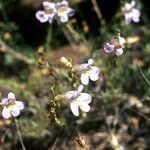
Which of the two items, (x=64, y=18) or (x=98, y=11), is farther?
(x=98, y=11)

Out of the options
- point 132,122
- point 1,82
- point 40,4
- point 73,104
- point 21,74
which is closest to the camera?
point 73,104

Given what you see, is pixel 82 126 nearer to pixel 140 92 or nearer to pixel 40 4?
pixel 140 92

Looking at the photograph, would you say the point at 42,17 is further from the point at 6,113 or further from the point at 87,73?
the point at 6,113

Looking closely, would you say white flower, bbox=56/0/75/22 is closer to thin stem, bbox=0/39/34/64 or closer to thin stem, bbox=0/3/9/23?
thin stem, bbox=0/39/34/64

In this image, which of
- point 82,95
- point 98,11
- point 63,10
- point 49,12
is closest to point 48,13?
point 49,12

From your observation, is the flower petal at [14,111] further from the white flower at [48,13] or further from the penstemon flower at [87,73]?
the white flower at [48,13]

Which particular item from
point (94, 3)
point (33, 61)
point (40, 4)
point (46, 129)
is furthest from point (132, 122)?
point (40, 4)
